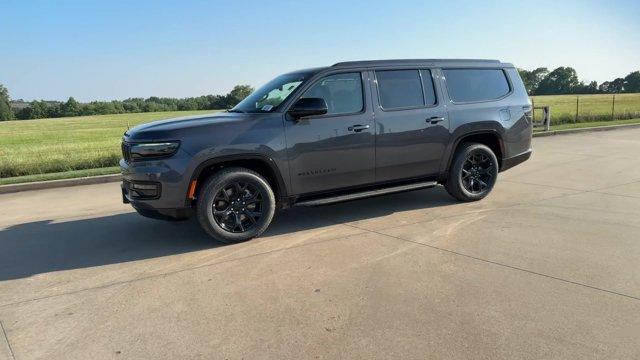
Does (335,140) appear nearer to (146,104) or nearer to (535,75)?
(146,104)

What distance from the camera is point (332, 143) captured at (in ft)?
18.7

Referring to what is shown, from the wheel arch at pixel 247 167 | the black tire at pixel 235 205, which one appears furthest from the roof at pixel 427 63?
the black tire at pixel 235 205

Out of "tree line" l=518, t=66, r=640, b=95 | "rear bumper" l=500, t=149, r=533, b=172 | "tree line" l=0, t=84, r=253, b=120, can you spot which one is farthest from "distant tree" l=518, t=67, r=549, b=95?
"rear bumper" l=500, t=149, r=533, b=172

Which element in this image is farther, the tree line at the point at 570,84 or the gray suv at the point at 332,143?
the tree line at the point at 570,84

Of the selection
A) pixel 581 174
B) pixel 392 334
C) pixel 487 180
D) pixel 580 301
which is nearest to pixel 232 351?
pixel 392 334

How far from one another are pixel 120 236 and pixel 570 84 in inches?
4300

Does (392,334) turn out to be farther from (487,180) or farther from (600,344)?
(487,180)

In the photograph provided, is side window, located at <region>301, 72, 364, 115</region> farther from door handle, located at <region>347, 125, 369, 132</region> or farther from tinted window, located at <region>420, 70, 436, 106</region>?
tinted window, located at <region>420, 70, 436, 106</region>

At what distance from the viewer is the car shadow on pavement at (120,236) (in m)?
5.07

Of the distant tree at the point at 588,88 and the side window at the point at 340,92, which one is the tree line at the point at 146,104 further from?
the side window at the point at 340,92

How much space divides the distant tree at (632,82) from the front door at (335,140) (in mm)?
106701

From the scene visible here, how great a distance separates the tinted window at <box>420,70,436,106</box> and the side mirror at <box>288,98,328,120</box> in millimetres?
1685

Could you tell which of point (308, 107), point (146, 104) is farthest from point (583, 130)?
point (146, 104)

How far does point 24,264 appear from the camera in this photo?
16.4ft
